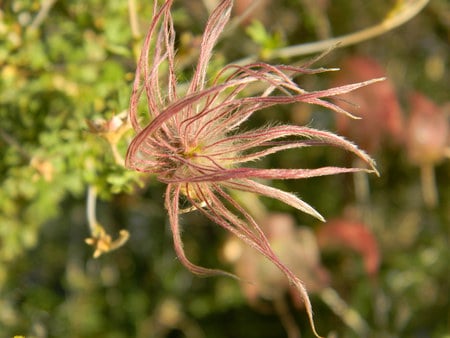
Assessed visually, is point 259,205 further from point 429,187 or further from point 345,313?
point 429,187

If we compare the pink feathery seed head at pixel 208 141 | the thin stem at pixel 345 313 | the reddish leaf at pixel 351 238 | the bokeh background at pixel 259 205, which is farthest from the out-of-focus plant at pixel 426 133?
the pink feathery seed head at pixel 208 141

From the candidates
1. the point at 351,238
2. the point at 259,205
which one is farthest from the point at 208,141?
the point at 351,238

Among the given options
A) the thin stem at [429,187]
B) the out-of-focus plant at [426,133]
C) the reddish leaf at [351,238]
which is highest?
the out-of-focus plant at [426,133]

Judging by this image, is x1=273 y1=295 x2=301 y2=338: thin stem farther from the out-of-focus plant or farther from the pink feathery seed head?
the pink feathery seed head

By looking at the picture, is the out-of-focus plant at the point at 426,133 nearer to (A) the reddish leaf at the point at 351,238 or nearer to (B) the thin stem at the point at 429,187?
(B) the thin stem at the point at 429,187

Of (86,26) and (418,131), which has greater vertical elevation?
(86,26)

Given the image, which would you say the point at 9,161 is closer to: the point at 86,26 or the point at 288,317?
the point at 86,26

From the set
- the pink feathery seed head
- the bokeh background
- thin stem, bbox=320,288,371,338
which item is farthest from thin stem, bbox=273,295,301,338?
the pink feathery seed head

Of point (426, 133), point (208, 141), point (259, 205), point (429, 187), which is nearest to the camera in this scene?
point (208, 141)

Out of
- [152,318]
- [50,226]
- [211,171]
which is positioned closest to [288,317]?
[152,318]
